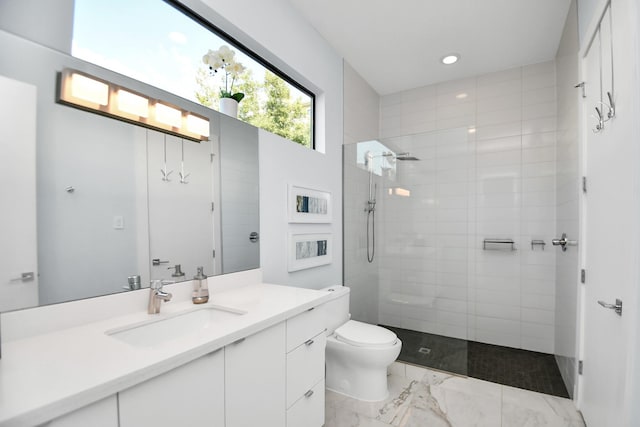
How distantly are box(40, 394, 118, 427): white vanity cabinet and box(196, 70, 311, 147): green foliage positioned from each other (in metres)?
1.50

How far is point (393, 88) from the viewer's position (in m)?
3.55

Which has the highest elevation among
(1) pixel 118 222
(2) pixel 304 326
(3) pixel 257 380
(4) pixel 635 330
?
(1) pixel 118 222

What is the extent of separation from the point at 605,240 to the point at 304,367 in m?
1.57

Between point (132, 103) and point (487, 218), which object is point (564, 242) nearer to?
point (487, 218)

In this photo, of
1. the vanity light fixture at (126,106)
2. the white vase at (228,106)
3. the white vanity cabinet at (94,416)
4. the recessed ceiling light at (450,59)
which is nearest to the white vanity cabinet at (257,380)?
the white vanity cabinet at (94,416)

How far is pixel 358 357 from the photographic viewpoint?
6.70 feet

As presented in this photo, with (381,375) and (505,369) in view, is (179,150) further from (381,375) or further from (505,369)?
(505,369)

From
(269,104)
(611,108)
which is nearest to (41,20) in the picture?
(269,104)

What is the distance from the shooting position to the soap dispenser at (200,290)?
1.43m

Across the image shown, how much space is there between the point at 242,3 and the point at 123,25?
2.39 ft

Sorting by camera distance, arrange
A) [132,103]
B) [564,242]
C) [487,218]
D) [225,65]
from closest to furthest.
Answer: [132,103], [225,65], [564,242], [487,218]

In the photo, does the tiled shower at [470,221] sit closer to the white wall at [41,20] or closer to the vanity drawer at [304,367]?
the vanity drawer at [304,367]

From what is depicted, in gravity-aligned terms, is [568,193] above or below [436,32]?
below

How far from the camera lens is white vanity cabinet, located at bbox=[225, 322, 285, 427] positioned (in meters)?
1.07
